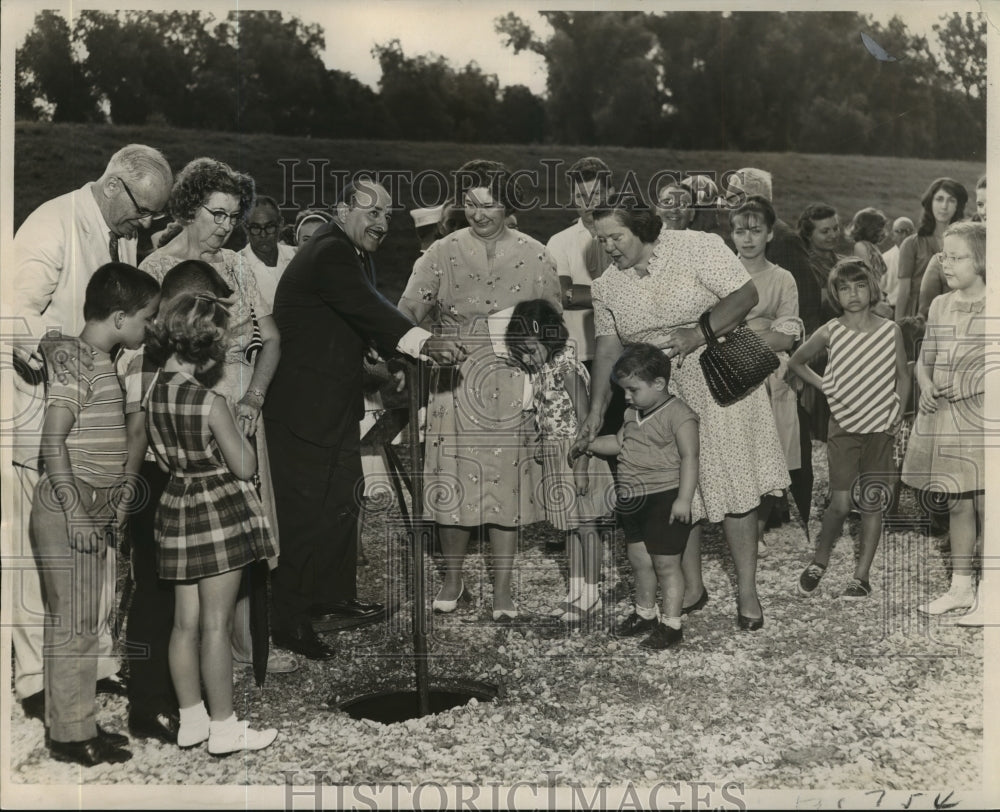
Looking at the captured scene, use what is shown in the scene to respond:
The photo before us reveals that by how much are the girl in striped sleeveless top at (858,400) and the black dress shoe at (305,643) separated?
2197 mm

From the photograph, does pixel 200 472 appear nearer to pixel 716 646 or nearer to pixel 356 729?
pixel 356 729

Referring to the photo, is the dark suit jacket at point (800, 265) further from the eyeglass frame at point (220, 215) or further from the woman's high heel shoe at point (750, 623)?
the eyeglass frame at point (220, 215)

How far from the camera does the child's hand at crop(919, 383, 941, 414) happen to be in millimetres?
5457

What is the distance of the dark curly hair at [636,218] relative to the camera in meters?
5.41

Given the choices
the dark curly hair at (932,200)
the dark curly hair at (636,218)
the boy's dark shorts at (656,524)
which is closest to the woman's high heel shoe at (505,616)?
the boy's dark shorts at (656,524)

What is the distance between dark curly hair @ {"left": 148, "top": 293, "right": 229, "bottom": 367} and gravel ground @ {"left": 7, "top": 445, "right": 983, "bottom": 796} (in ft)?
4.42

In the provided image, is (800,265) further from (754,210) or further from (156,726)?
(156,726)

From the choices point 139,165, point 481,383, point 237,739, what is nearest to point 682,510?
point 481,383

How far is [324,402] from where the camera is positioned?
215 inches

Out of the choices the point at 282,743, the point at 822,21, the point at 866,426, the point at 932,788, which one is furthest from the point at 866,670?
the point at 822,21

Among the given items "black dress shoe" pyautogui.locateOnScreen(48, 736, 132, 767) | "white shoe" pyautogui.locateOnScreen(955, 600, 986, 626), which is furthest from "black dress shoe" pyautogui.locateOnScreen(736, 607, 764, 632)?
"black dress shoe" pyautogui.locateOnScreen(48, 736, 132, 767)

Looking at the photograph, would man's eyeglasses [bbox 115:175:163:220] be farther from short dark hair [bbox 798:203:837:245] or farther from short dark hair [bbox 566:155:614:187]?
short dark hair [bbox 798:203:837:245]

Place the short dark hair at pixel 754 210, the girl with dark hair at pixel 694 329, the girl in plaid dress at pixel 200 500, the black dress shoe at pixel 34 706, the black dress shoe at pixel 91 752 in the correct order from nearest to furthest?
1. the girl in plaid dress at pixel 200 500
2. the black dress shoe at pixel 91 752
3. the black dress shoe at pixel 34 706
4. the girl with dark hair at pixel 694 329
5. the short dark hair at pixel 754 210

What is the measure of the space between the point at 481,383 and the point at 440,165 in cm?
100
